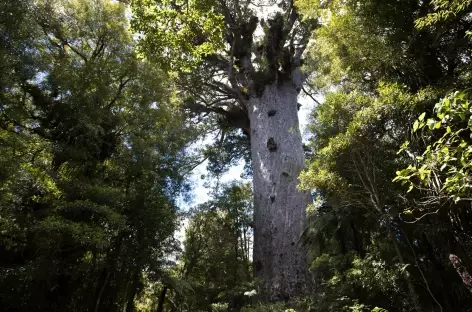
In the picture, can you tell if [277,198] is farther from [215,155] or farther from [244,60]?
[215,155]

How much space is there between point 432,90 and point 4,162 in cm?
484

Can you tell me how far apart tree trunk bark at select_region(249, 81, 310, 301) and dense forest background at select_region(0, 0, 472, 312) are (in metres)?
0.25

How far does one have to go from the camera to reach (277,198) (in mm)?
6020

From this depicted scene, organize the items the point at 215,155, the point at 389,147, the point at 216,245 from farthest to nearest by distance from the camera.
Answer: the point at 215,155 → the point at 216,245 → the point at 389,147

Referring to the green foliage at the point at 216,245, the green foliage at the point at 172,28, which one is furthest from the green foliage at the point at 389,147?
the green foliage at the point at 216,245

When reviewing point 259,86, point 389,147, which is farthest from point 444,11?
point 259,86

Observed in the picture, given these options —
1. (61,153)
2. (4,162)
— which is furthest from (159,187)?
(4,162)

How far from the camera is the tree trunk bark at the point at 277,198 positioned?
5.20 m

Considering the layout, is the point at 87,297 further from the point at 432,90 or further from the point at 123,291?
the point at 432,90

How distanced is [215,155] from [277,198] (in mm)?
4746

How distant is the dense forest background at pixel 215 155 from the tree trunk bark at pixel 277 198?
25cm

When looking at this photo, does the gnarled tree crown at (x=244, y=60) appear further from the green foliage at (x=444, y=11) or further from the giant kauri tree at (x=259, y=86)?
the green foliage at (x=444, y=11)

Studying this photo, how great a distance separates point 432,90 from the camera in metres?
3.04

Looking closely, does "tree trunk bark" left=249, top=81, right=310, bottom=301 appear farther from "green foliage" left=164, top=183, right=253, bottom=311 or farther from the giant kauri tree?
"green foliage" left=164, top=183, right=253, bottom=311
